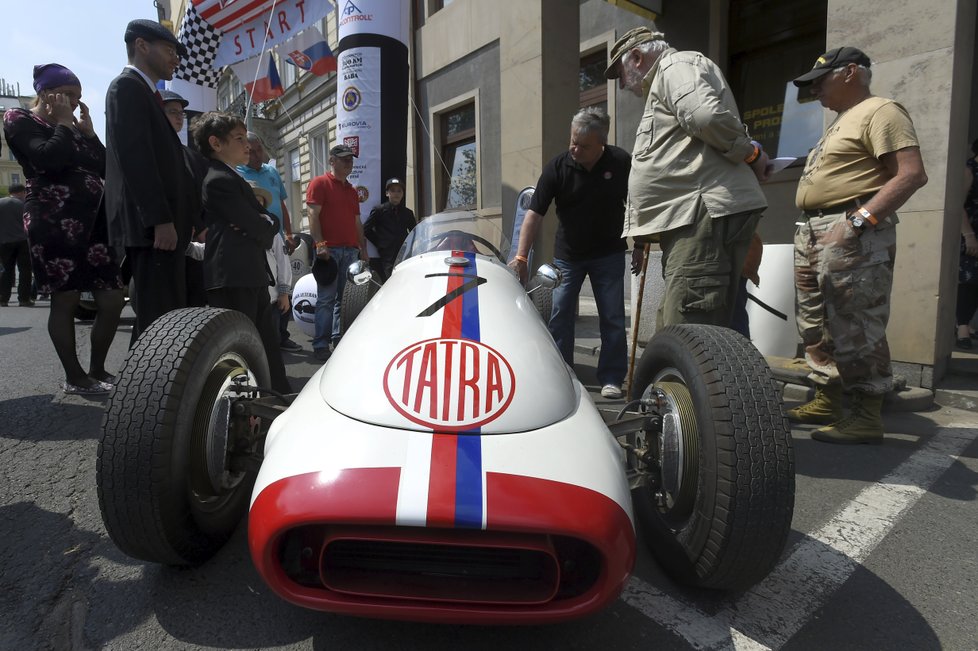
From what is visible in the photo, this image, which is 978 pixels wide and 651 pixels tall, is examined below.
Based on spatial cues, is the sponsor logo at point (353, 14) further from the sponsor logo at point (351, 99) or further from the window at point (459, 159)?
the window at point (459, 159)

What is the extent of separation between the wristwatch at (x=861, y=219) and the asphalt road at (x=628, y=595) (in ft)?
3.88

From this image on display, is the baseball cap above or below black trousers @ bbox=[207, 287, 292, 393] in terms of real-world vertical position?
above

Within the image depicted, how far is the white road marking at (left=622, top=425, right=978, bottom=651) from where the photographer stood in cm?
152

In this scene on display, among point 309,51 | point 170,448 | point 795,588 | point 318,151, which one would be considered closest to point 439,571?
point 170,448

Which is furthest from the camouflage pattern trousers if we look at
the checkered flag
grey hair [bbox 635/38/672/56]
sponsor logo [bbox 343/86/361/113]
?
the checkered flag

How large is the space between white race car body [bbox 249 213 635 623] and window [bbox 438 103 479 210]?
8.68m

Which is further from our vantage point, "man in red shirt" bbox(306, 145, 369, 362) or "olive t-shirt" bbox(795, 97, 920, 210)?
"man in red shirt" bbox(306, 145, 369, 362)

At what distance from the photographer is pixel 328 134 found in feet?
52.9

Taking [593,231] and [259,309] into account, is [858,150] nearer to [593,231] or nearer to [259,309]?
[593,231]

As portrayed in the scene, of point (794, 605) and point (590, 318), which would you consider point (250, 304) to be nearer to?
point (794, 605)

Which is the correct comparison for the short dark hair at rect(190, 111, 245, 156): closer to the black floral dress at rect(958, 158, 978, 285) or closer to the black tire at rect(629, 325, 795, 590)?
the black tire at rect(629, 325, 795, 590)

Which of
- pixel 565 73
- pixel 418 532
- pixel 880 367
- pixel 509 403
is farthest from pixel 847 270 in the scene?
pixel 565 73

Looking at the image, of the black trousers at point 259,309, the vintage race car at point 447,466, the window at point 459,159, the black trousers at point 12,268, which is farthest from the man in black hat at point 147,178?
the black trousers at point 12,268

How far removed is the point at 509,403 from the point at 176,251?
2166mm
